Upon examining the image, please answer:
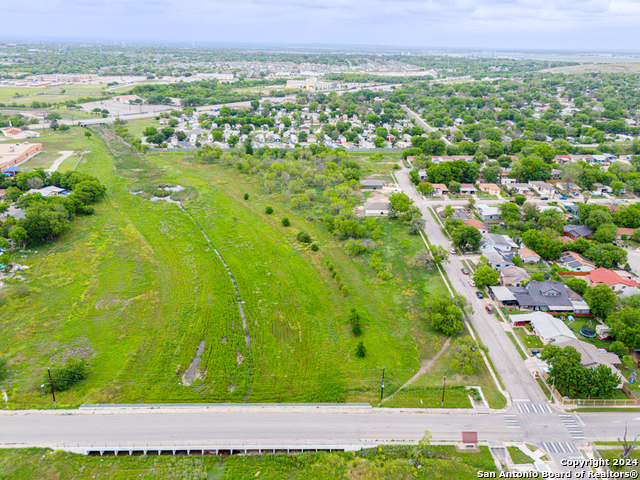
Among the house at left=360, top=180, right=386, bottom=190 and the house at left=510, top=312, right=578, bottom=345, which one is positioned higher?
the house at left=360, top=180, right=386, bottom=190

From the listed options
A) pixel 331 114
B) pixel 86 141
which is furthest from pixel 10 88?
pixel 331 114

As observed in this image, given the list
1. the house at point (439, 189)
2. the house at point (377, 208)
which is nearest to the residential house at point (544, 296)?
the house at point (377, 208)

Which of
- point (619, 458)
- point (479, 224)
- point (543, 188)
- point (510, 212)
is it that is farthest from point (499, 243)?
point (619, 458)

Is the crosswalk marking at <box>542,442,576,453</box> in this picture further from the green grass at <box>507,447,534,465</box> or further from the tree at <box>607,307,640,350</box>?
the tree at <box>607,307,640,350</box>

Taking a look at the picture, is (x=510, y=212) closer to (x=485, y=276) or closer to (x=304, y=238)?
(x=485, y=276)

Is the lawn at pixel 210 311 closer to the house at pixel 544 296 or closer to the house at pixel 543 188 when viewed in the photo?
the house at pixel 544 296

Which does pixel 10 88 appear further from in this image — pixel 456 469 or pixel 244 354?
pixel 456 469

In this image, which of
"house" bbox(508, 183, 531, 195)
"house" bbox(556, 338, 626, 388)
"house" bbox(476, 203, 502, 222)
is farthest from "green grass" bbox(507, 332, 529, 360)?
"house" bbox(508, 183, 531, 195)
